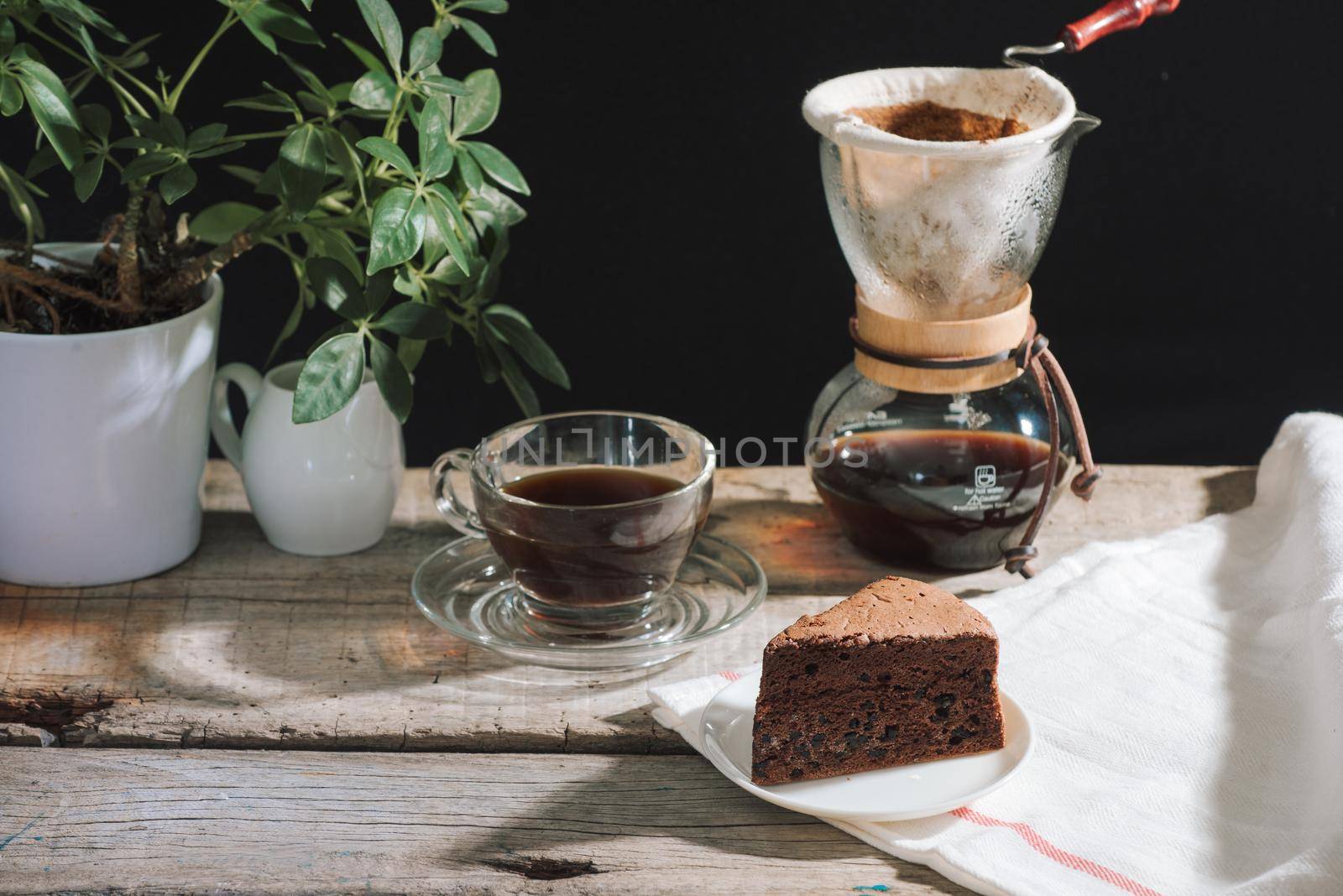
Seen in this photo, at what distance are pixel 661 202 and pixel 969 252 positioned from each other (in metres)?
0.59

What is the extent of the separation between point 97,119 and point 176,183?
97mm

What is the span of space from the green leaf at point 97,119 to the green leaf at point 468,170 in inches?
10.0

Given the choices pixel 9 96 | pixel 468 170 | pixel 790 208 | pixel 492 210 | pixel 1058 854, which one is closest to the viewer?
pixel 1058 854

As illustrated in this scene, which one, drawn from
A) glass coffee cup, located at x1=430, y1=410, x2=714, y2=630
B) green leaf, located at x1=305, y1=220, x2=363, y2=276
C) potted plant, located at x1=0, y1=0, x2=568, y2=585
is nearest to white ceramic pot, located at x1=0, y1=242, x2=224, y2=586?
potted plant, located at x1=0, y1=0, x2=568, y2=585

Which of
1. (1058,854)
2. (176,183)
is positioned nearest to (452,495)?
(176,183)

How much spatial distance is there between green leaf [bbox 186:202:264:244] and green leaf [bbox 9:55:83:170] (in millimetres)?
166

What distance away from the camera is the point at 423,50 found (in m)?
1.01

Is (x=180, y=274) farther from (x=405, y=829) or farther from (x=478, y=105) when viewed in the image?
(x=405, y=829)

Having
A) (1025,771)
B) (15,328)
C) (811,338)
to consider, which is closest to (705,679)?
(1025,771)

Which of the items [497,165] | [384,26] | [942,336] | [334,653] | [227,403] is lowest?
[334,653]

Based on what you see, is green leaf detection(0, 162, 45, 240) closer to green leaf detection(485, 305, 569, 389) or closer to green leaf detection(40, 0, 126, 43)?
green leaf detection(40, 0, 126, 43)

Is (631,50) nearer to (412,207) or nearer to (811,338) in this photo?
(811,338)

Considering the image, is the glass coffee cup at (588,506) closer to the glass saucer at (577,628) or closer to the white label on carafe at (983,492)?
the glass saucer at (577,628)

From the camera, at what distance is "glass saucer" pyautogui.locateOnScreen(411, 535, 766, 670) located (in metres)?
1.00
